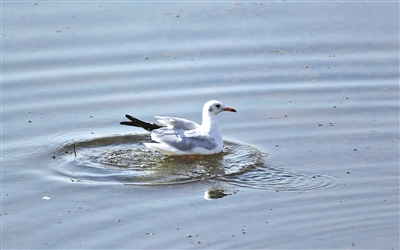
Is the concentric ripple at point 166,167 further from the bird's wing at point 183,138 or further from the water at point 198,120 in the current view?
the bird's wing at point 183,138

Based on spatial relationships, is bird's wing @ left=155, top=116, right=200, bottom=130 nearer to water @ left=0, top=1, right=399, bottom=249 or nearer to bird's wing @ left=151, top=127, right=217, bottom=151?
bird's wing @ left=151, top=127, right=217, bottom=151

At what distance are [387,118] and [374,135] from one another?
70 centimetres

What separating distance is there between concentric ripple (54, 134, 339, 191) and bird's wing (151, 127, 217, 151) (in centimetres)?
20

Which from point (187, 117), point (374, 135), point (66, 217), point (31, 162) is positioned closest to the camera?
point (66, 217)

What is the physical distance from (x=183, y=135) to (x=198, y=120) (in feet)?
3.57

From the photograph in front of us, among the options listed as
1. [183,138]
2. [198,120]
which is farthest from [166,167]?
[198,120]

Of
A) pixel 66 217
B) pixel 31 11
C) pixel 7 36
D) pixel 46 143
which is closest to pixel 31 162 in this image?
pixel 46 143

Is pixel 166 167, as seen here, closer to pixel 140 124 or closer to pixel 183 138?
pixel 183 138

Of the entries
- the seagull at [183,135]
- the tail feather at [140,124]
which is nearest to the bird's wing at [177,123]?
the seagull at [183,135]

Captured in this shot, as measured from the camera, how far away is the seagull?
11.1m

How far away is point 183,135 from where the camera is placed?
11211 millimetres

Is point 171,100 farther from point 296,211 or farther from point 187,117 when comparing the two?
point 296,211

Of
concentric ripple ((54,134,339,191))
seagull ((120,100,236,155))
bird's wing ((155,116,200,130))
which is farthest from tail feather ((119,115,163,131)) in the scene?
concentric ripple ((54,134,339,191))

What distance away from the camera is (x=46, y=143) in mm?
11203
